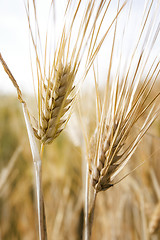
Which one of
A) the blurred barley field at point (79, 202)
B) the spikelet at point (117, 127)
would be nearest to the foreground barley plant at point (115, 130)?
the spikelet at point (117, 127)

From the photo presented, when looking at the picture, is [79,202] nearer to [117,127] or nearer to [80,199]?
[80,199]

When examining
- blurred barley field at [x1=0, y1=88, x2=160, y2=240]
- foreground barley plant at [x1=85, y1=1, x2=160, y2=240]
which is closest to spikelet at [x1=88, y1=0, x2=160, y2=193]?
foreground barley plant at [x1=85, y1=1, x2=160, y2=240]

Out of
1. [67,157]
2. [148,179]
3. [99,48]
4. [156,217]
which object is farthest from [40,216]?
[67,157]

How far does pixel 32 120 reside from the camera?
445 millimetres

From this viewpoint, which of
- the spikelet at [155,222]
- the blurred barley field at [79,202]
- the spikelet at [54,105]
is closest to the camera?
the spikelet at [54,105]

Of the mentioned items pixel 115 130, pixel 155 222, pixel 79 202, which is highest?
pixel 115 130

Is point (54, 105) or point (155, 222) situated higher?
point (54, 105)

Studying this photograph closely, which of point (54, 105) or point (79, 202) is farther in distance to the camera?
point (79, 202)

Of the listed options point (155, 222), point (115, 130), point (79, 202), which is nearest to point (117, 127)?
point (115, 130)

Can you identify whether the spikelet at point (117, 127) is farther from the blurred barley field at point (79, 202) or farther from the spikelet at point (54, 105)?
the blurred barley field at point (79, 202)

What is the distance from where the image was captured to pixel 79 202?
1.27 m

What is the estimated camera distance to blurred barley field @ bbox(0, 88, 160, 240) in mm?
1009

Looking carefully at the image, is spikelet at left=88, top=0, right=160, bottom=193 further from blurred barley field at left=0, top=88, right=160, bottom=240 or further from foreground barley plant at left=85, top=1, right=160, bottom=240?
blurred barley field at left=0, top=88, right=160, bottom=240

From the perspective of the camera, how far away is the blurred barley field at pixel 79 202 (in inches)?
39.7
